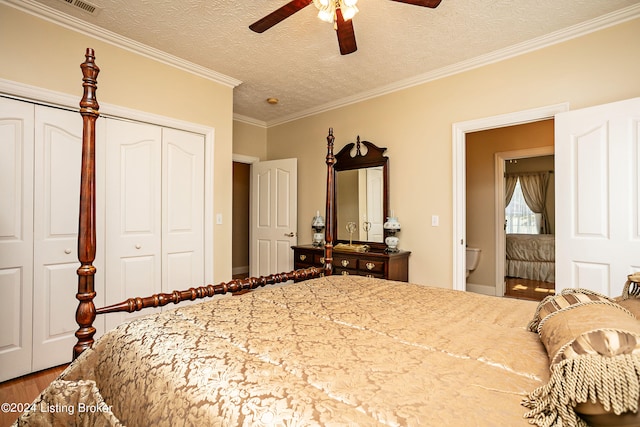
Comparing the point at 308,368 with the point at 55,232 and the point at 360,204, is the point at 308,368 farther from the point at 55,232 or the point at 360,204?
the point at 360,204

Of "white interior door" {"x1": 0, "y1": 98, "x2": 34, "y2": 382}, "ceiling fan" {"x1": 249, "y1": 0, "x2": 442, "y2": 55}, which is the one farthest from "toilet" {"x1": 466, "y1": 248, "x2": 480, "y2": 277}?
"white interior door" {"x1": 0, "y1": 98, "x2": 34, "y2": 382}

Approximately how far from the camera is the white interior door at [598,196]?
2.23m

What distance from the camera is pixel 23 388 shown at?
225 centimetres

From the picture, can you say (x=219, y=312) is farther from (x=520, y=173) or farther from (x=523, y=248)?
(x=520, y=173)

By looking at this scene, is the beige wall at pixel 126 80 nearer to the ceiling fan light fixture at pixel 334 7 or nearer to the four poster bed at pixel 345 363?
the four poster bed at pixel 345 363

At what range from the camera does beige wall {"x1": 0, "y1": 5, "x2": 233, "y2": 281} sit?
235 centimetres

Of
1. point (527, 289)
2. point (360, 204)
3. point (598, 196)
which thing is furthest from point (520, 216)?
point (598, 196)

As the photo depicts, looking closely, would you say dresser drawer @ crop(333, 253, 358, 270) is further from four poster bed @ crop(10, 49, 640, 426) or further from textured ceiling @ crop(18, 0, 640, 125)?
four poster bed @ crop(10, 49, 640, 426)

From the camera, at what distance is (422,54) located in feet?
9.91

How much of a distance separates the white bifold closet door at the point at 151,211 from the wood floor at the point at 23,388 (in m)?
0.51

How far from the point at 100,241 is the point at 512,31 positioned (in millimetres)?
3719

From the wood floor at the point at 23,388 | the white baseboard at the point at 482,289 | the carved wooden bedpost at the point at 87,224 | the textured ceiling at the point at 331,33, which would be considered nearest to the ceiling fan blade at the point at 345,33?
the textured ceiling at the point at 331,33

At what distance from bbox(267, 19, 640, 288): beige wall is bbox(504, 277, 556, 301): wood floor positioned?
211 centimetres

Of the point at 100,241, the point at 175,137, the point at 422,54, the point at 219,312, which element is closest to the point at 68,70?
the point at 175,137
